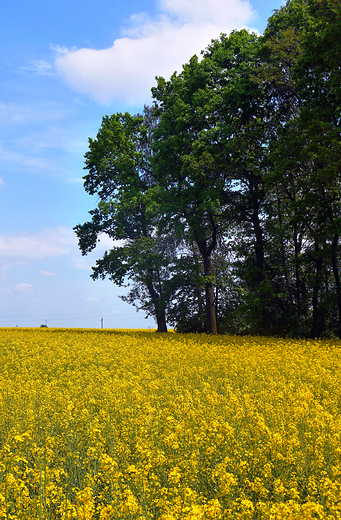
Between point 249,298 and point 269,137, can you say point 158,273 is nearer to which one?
point 249,298

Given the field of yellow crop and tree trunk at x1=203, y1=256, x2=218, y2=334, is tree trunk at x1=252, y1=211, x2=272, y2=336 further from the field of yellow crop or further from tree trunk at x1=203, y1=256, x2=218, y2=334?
the field of yellow crop

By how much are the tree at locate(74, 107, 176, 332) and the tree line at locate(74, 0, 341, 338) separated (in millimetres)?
198

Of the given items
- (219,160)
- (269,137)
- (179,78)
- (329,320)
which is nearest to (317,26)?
(269,137)

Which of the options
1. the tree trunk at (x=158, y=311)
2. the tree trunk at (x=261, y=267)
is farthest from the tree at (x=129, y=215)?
the tree trunk at (x=261, y=267)

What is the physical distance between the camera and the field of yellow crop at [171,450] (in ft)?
12.6

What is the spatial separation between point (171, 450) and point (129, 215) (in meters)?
25.1

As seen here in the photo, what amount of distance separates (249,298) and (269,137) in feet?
29.3

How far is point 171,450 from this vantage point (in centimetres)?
538

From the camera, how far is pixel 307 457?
517cm

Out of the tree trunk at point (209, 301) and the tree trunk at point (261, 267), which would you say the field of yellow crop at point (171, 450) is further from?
the tree trunk at point (209, 301)

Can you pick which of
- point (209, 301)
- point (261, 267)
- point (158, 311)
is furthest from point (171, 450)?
point (158, 311)

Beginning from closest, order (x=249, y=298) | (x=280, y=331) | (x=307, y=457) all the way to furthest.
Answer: (x=307, y=457) < (x=249, y=298) < (x=280, y=331)

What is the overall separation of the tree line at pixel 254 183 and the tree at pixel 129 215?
198 millimetres

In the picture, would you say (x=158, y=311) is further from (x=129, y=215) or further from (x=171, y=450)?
(x=171, y=450)
